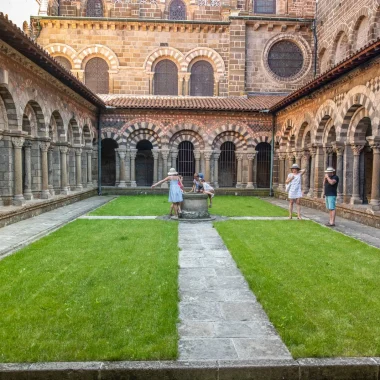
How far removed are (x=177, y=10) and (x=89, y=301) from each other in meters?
23.9

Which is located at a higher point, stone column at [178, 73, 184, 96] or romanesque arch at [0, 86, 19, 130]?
stone column at [178, 73, 184, 96]

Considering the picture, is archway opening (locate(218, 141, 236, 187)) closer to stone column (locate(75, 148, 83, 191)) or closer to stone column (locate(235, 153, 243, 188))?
stone column (locate(235, 153, 243, 188))

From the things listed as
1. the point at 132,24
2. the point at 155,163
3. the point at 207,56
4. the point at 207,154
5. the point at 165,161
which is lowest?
the point at 155,163

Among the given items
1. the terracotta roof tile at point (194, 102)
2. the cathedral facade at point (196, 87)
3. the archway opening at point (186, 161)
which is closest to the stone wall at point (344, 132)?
the cathedral facade at point (196, 87)

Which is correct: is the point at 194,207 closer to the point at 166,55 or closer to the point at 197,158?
the point at 197,158

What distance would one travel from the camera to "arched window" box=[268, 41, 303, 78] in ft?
81.7

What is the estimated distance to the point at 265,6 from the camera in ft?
84.2

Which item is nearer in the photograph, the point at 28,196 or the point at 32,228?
the point at 32,228

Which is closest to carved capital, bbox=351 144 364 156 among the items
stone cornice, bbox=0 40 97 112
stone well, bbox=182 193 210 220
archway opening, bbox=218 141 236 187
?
stone well, bbox=182 193 210 220

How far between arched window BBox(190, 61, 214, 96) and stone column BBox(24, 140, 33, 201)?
13.3 meters

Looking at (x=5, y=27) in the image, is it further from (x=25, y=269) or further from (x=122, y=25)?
(x=122, y=25)

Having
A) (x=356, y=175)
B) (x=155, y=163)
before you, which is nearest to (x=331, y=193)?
(x=356, y=175)

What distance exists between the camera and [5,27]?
31.5ft

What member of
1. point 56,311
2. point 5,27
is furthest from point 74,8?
point 56,311
